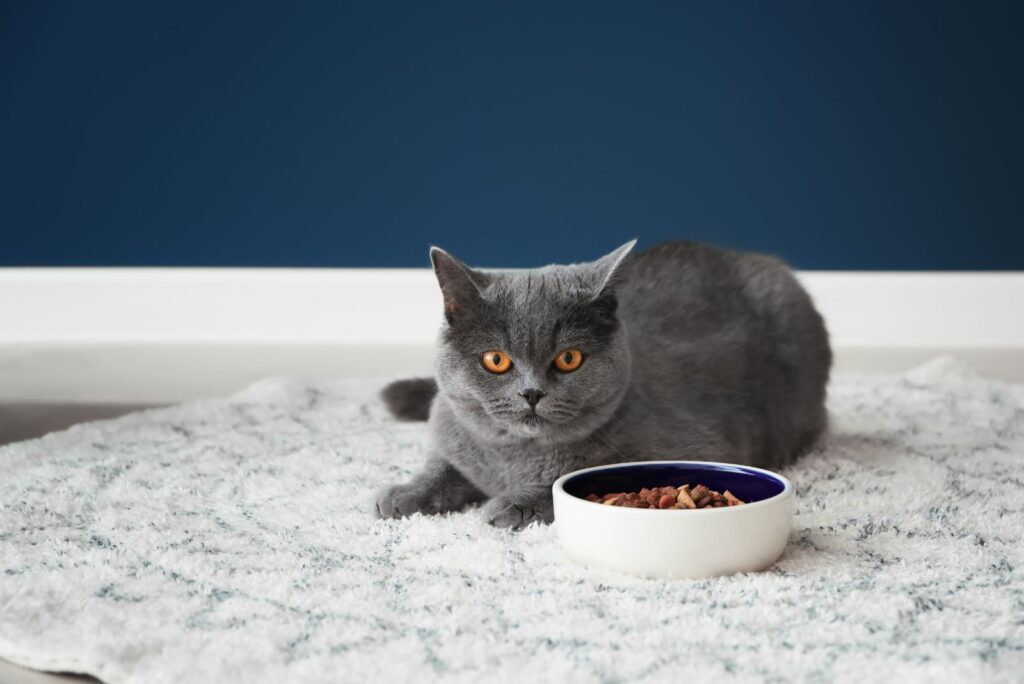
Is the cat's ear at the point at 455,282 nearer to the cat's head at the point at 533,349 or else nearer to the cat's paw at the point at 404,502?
the cat's head at the point at 533,349

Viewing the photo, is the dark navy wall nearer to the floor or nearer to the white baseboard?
the white baseboard

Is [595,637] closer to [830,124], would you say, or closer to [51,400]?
[51,400]

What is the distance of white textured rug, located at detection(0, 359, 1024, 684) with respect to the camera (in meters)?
0.92

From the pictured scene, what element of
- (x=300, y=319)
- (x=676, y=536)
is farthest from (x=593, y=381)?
(x=300, y=319)

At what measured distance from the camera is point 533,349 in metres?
1.29

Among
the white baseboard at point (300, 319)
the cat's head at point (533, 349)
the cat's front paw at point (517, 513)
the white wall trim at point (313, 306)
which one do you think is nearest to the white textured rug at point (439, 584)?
the cat's front paw at point (517, 513)

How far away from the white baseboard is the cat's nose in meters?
1.59

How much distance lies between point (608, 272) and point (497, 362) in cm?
18

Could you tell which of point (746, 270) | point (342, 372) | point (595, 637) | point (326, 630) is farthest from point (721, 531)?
point (342, 372)

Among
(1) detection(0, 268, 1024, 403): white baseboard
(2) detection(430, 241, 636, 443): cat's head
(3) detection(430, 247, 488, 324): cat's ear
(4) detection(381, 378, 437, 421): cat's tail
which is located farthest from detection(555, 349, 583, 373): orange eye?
(1) detection(0, 268, 1024, 403): white baseboard

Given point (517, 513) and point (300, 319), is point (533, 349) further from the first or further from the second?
point (300, 319)

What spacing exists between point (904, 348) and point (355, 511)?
2.09m

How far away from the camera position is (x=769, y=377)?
1.70 m

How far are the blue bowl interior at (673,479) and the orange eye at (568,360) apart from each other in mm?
134
